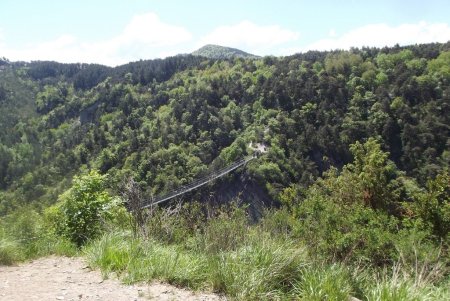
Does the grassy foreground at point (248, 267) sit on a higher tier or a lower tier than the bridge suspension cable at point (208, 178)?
higher

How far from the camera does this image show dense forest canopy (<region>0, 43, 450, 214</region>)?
87.4 metres

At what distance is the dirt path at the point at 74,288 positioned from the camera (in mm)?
5020

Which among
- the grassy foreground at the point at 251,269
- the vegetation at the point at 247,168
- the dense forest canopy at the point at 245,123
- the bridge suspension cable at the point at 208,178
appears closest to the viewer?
the grassy foreground at the point at 251,269

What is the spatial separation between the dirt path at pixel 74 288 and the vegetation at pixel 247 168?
23 centimetres

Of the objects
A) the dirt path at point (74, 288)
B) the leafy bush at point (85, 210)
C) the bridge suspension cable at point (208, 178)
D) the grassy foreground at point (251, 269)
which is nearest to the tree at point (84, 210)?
the leafy bush at point (85, 210)

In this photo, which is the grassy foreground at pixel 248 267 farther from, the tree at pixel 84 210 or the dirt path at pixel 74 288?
the tree at pixel 84 210

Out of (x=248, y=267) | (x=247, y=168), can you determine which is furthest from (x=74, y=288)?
(x=247, y=168)

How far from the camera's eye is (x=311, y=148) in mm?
93875

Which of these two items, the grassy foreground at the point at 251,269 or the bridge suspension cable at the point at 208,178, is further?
the bridge suspension cable at the point at 208,178

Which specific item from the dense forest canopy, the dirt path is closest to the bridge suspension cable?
the dense forest canopy

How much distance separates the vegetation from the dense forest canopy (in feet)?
1.42

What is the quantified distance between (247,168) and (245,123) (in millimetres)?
26773

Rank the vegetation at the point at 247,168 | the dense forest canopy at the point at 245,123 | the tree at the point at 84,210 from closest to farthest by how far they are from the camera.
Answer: the vegetation at the point at 247,168 → the tree at the point at 84,210 → the dense forest canopy at the point at 245,123

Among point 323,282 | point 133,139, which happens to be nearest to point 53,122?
point 133,139
